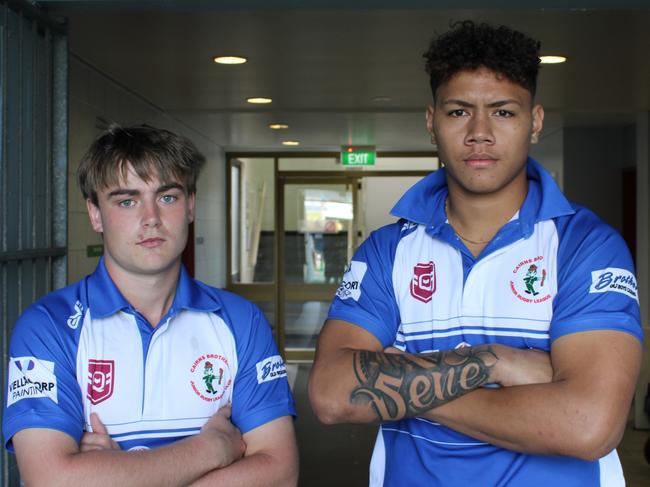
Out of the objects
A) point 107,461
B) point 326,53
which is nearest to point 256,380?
point 107,461

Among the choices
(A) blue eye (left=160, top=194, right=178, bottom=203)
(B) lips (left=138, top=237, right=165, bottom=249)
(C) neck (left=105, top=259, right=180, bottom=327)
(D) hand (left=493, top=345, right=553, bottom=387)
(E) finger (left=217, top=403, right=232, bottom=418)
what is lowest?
(E) finger (left=217, top=403, right=232, bottom=418)

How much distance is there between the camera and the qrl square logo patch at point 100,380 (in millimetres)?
1609

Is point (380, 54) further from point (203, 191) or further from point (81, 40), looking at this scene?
point (203, 191)

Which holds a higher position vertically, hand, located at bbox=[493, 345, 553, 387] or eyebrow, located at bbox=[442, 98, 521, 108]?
eyebrow, located at bbox=[442, 98, 521, 108]

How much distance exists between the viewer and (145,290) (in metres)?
1.72

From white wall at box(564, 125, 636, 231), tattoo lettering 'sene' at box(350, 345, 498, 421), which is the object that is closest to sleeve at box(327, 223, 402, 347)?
tattoo lettering 'sene' at box(350, 345, 498, 421)

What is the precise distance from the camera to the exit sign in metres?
9.38

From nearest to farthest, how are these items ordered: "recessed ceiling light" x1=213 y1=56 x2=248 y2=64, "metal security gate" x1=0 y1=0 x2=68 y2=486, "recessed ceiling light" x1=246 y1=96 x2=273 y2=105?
"metal security gate" x1=0 y1=0 x2=68 y2=486
"recessed ceiling light" x1=213 y1=56 x2=248 y2=64
"recessed ceiling light" x1=246 y1=96 x2=273 y2=105

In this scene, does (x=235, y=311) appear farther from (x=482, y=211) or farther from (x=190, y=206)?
(x=482, y=211)

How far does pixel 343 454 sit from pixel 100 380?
413cm

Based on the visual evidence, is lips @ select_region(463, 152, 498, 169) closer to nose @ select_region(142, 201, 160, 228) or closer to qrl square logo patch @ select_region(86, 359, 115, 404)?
nose @ select_region(142, 201, 160, 228)

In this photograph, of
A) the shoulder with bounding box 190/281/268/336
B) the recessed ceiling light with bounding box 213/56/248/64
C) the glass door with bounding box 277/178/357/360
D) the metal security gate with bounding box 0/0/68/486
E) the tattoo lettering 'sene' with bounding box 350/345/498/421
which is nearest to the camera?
the tattoo lettering 'sene' with bounding box 350/345/498/421

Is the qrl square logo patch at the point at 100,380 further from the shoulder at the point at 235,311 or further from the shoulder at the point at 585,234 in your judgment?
the shoulder at the point at 585,234

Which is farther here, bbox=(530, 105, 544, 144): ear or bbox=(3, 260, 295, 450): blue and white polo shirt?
bbox=(530, 105, 544, 144): ear
